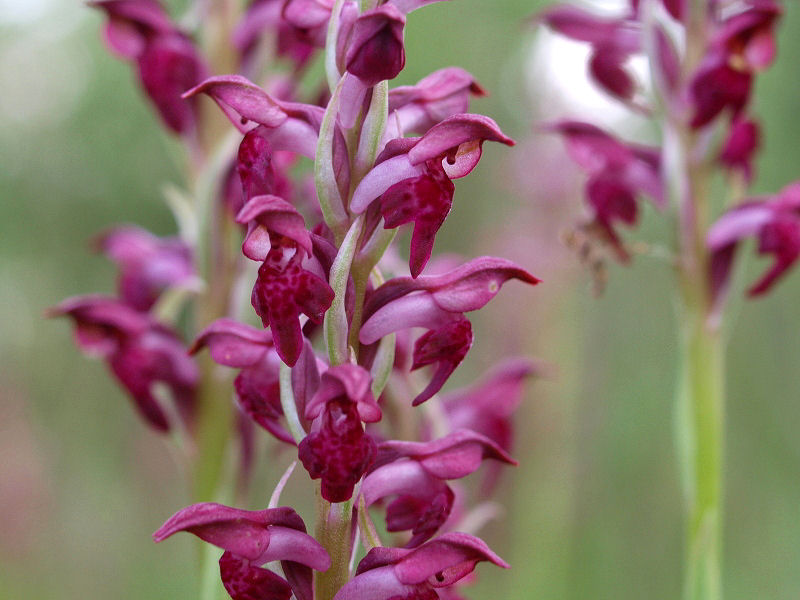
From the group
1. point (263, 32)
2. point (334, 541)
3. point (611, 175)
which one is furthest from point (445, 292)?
point (263, 32)

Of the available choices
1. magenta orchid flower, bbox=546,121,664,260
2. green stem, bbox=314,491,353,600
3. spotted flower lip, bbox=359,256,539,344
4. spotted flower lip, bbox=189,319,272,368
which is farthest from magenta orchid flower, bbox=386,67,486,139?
magenta orchid flower, bbox=546,121,664,260

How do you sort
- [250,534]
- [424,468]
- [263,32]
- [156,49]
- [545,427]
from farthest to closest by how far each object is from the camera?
[545,427]
[263,32]
[156,49]
[424,468]
[250,534]

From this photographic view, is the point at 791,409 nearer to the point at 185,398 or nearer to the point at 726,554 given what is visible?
the point at 726,554

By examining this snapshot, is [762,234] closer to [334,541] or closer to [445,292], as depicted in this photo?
[445,292]

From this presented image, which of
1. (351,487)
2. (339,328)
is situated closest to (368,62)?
(339,328)

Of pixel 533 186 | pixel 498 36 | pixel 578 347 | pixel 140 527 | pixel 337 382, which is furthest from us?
pixel 498 36

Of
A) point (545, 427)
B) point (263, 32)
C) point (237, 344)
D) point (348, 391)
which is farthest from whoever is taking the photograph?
point (545, 427)
